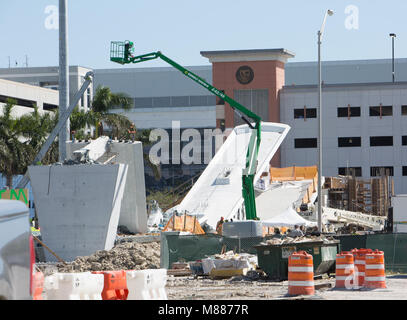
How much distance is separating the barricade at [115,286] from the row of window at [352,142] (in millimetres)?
85975

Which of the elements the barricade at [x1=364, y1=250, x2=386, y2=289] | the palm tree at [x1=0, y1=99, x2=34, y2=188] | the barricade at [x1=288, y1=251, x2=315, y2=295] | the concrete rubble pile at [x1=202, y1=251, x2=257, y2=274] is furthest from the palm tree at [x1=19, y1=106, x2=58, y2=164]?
the barricade at [x1=288, y1=251, x2=315, y2=295]

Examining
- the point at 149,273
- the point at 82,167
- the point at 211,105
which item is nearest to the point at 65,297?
the point at 149,273

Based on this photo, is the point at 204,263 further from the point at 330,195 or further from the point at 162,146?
the point at 162,146

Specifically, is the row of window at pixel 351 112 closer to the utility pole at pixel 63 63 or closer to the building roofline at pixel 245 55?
the building roofline at pixel 245 55

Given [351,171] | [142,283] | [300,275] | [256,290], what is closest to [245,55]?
[351,171]

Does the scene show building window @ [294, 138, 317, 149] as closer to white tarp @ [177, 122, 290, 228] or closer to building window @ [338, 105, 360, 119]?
building window @ [338, 105, 360, 119]

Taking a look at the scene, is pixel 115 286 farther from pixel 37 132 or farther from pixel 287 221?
pixel 37 132

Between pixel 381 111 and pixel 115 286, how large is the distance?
87.2m

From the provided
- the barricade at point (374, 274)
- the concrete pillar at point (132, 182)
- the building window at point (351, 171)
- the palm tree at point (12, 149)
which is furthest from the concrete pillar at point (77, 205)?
the building window at point (351, 171)

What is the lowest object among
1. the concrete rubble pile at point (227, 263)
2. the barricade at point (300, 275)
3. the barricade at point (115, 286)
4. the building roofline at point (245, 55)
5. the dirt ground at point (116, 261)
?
the dirt ground at point (116, 261)

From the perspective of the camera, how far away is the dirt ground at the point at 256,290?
62.6 ft

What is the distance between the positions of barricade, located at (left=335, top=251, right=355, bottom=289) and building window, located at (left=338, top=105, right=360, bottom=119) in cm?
7899

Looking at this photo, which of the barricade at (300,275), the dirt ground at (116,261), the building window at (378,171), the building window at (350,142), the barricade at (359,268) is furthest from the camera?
the building window at (350,142)
